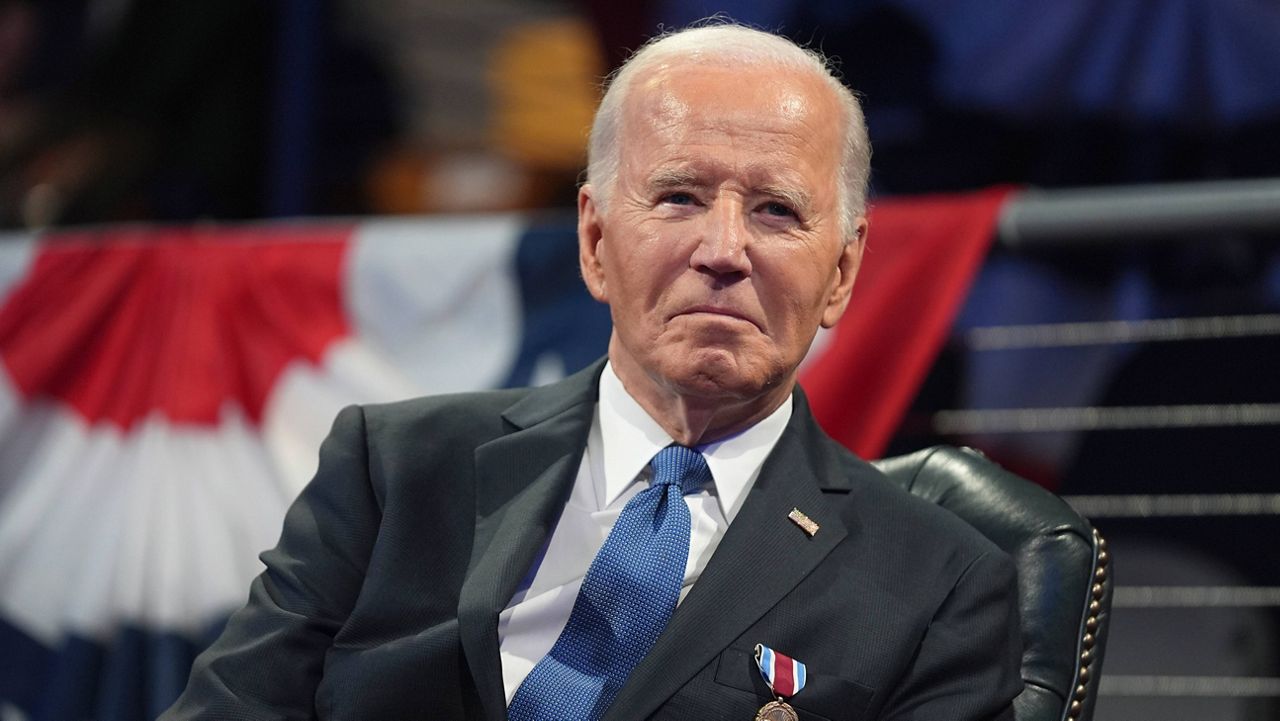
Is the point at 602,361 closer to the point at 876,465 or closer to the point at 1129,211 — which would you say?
the point at 876,465

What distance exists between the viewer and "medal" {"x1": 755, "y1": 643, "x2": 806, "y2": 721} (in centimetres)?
187

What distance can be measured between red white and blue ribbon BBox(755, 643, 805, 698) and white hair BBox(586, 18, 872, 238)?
0.62 m

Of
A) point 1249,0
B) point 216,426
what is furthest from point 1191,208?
point 216,426

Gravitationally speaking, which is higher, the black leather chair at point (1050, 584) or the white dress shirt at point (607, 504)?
the white dress shirt at point (607, 504)

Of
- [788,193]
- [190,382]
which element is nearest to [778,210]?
[788,193]

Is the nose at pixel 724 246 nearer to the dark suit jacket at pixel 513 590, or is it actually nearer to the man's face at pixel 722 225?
the man's face at pixel 722 225

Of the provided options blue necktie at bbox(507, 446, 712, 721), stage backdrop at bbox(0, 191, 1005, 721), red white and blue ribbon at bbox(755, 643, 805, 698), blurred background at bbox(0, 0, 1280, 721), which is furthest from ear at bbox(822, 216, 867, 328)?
stage backdrop at bbox(0, 191, 1005, 721)

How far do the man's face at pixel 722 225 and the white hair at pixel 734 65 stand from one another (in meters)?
0.03

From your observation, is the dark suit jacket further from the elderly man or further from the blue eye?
the blue eye

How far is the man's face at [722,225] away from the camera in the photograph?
1.99 metres

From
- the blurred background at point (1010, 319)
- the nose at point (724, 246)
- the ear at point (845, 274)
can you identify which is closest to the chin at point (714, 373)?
the nose at point (724, 246)

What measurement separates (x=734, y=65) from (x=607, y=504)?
63cm

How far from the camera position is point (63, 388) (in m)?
3.50

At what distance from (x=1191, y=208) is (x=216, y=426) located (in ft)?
6.77
